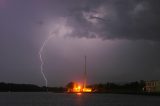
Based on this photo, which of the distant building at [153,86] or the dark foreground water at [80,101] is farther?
the distant building at [153,86]

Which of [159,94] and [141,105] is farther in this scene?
[159,94]

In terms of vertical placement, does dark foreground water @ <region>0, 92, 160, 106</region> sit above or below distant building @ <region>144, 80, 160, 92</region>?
below

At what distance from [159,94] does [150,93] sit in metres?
9.26

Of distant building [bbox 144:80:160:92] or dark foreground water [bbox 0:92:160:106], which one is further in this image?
distant building [bbox 144:80:160:92]

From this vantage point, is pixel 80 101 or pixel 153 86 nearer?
pixel 80 101

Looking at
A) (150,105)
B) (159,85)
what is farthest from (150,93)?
(150,105)

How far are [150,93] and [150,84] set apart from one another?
9799mm

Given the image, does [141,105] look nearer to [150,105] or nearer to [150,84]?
[150,105]

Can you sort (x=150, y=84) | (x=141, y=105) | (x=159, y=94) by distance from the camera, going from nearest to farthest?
(x=141, y=105)
(x=159, y=94)
(x=150, y=84)

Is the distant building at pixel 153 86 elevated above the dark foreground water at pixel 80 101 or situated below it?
above

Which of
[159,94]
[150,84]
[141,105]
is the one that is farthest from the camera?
[150,84]

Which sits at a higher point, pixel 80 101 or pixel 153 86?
pixel 153 86

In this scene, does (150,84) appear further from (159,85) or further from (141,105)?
(141,105)

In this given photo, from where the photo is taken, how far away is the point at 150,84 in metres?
182
